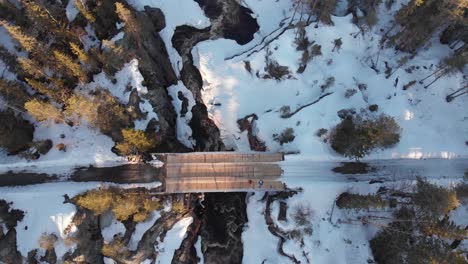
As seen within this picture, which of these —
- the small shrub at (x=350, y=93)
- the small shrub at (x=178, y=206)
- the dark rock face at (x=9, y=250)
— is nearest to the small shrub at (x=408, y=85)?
the small shrub at (x=350, y=93)

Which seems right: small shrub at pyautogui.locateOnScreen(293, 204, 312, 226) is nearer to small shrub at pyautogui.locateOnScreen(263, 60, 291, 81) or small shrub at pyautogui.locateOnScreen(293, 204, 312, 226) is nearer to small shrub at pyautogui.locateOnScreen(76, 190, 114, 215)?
small shrub at pyautogui.locateOnScreen(263, 60, 291, 81)

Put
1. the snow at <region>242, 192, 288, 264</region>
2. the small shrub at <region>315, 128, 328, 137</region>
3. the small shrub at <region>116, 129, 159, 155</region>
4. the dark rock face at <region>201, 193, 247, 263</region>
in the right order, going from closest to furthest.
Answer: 1. the small shrub at <region>116, 129, 159, 155</region>
2. the snow at <region>242, 192, 288, 264</region>
3. the dark rock face at <region>201, 193, 247, 263</region>
4. the small shrub at <region>315, 128, 328, 137</region>

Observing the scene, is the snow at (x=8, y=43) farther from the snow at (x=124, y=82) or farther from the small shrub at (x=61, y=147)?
the small shrub at (x=61, y=147)

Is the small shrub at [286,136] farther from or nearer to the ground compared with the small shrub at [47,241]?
farther from the ground

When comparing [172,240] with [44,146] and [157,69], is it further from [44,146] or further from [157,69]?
[157,69]

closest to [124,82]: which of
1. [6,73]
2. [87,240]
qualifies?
[6,73]

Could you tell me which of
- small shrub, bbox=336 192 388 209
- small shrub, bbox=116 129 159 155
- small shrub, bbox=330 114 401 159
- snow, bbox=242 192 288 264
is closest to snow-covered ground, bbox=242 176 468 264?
snow, bbox=242 192 288 264
